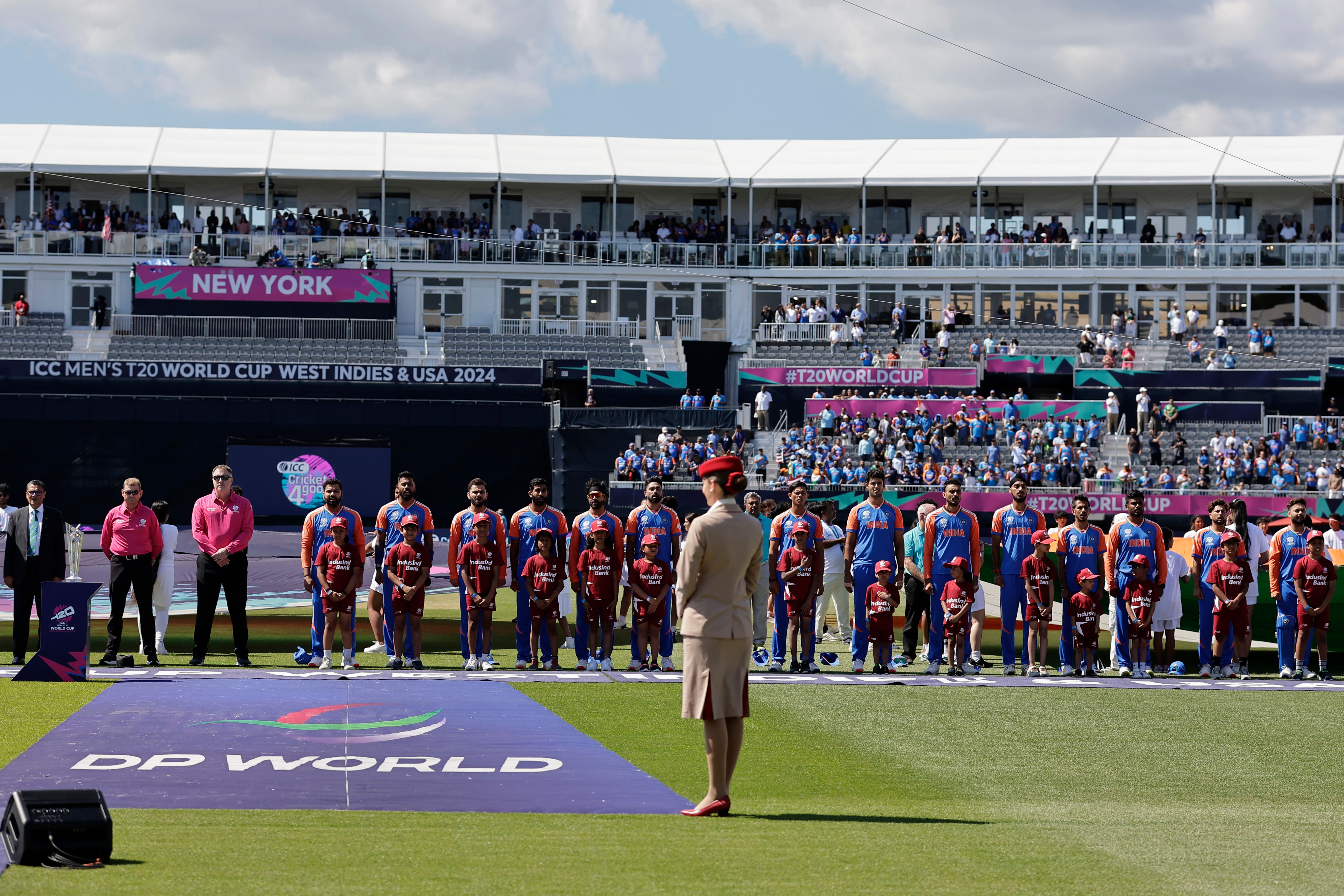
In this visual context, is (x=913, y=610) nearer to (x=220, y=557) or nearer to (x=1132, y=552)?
(x=1132, y=552)

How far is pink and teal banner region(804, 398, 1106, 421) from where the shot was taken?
128ft

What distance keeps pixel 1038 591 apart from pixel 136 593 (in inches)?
354

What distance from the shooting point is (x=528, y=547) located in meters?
14.5

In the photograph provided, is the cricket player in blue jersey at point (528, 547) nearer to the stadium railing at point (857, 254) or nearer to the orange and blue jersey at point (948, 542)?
the orange and blue jersey at point (948, 542)

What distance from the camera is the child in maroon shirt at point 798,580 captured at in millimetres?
14641

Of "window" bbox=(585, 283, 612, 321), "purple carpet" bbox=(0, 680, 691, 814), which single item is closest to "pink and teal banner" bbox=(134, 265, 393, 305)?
"window" bbox=(585, 283, 612, 321)

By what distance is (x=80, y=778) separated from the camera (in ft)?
26.3

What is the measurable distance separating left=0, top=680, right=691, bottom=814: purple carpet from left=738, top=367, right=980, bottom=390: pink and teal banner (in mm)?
31208

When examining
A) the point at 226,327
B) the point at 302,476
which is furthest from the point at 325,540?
the point at 226,327

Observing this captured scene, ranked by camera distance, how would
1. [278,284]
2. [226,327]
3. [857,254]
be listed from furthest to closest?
[857,254], [278,284], [226,327]

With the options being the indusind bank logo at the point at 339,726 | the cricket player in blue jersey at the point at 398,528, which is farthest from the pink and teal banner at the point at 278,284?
the indusind bank logo at the point at 339,726

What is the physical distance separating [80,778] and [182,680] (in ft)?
15.5

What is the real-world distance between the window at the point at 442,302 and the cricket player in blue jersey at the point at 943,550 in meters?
34.4

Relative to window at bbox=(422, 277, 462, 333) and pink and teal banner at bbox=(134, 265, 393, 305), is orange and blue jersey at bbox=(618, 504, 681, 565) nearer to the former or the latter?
pink and teal banner at bbox=(134, 265, 393, 305)
